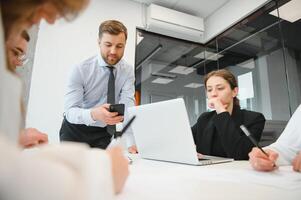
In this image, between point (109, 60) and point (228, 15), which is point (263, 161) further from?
point (228, 15)

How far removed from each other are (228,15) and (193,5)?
1.88 feet

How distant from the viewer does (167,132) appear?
1.01 meters

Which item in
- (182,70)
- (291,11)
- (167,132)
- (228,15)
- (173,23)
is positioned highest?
(228,15)

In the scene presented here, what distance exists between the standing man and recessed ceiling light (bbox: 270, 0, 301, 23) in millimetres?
2317

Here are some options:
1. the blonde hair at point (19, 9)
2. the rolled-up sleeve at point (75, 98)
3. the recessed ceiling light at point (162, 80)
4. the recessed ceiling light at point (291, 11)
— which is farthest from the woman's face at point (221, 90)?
the recessed ceiling light at point (162, 80)

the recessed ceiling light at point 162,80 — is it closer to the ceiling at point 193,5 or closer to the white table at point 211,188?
the ceiling at point 193,5

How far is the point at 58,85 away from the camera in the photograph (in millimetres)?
2715

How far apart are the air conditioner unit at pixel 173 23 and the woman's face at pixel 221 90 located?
1872mm

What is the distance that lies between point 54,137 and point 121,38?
1533mm

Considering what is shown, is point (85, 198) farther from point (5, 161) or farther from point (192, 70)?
point (192, 70)

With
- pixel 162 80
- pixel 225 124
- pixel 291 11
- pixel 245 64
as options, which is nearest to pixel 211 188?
pixel 225 124

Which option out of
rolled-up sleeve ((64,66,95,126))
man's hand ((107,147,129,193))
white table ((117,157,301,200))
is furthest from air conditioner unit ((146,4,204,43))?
man's hand ((107,147,129,193))

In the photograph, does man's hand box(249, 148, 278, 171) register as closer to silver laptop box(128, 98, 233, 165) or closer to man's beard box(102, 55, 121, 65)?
silver laptop box(128, 98, 233, 165)

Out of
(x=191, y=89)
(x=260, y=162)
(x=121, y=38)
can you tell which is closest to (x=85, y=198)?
(x=260, y=162)
